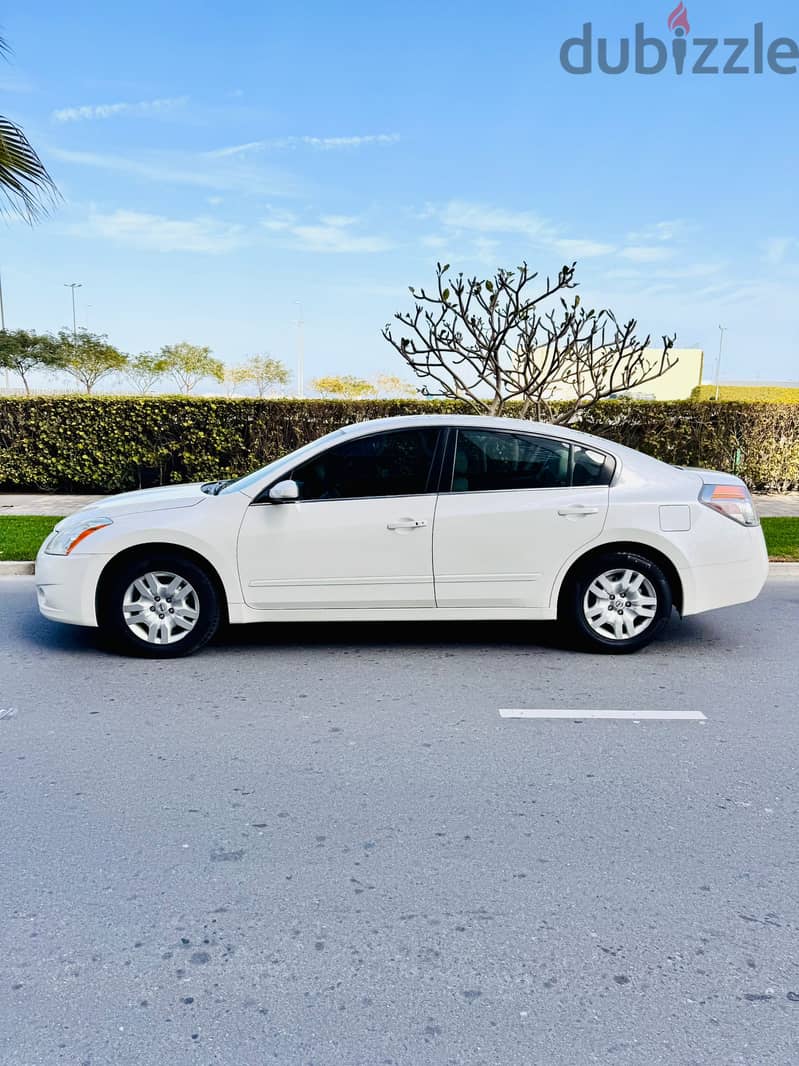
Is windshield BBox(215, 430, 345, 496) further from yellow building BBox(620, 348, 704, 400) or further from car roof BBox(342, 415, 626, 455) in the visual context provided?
yellow building BBox(620, 348, 704, 400)

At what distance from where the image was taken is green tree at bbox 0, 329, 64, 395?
145 ft

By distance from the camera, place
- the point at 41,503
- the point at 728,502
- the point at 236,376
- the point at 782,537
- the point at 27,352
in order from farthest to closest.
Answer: the point at 236,376, the point at 27,352, the point at 41,503, the point at 782,537, the point at 728,502

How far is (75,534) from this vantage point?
17.9ft

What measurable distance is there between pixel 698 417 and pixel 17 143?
11.4 m

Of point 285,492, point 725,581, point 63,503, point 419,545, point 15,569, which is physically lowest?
point 15,569

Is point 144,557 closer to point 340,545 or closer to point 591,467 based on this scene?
point 340,545

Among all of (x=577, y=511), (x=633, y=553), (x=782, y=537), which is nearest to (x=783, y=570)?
(x=782, y=537)

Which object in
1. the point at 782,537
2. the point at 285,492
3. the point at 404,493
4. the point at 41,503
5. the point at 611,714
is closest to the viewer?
the point at 611,714

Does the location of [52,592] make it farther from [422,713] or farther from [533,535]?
[533,535]

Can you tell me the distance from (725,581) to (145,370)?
54.6 metres

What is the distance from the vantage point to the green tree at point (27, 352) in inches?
1743

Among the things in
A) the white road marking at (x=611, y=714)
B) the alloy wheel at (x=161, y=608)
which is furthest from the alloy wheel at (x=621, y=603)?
the alloy wheel at (x=161, y=608)

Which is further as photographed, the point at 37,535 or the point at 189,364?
the point at 189,364

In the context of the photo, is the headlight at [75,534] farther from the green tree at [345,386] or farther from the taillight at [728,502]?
the green tree at [345,386]
